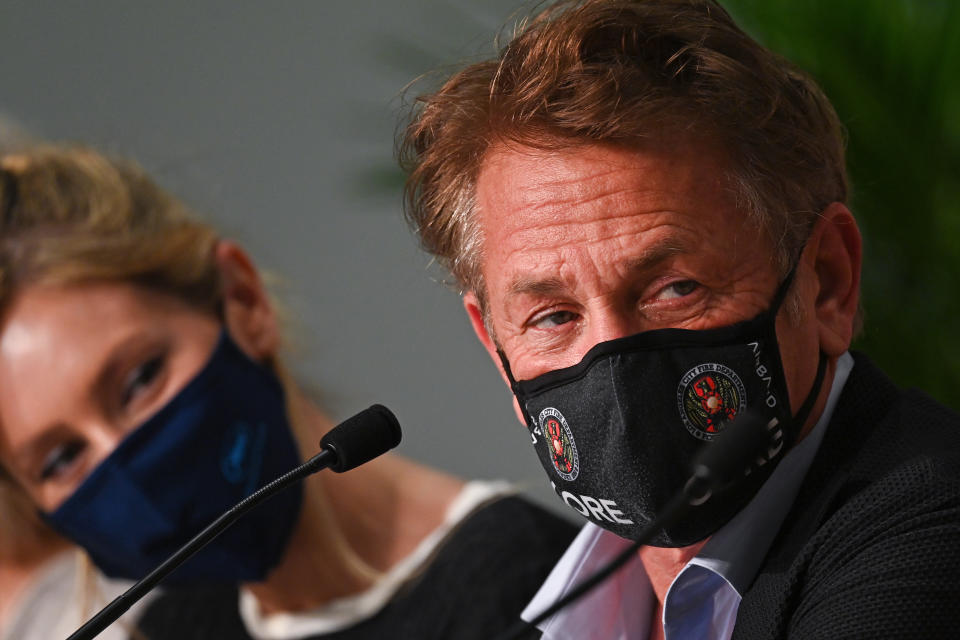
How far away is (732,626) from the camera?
133 centimetres

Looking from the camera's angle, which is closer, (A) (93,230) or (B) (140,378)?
(B) (140,378)

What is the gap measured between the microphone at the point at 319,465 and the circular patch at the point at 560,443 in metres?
0.17

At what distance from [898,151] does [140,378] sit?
1.46 meters

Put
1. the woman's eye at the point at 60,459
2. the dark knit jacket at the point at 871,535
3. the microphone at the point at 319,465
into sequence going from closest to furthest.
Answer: the dark knit jacket at the point at 871,535
the microphone at the point at 319,465
the woman's eye at the point at 60,459

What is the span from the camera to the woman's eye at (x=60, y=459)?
229 cm

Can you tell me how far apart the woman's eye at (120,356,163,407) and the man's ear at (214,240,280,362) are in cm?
17

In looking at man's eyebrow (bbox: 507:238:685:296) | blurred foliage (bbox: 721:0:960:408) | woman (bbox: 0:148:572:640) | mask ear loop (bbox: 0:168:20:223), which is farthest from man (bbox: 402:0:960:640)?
mask ear loop (bbox: 0:168:20:223)

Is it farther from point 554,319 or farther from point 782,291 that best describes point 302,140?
point 782,291

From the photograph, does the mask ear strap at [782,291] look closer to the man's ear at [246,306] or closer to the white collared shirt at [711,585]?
the white collared shirt at [711,585]

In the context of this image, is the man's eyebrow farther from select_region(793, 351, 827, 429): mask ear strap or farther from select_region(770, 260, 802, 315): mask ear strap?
select_region(793, 351, 827, 429): mask ear strap

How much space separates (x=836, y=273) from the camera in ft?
4.49

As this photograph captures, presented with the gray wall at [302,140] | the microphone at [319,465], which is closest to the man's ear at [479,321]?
the microphone at [319,465]

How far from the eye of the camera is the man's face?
1.26 metres

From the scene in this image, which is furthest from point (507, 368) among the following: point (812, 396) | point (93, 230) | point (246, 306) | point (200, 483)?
point (93, 230)
